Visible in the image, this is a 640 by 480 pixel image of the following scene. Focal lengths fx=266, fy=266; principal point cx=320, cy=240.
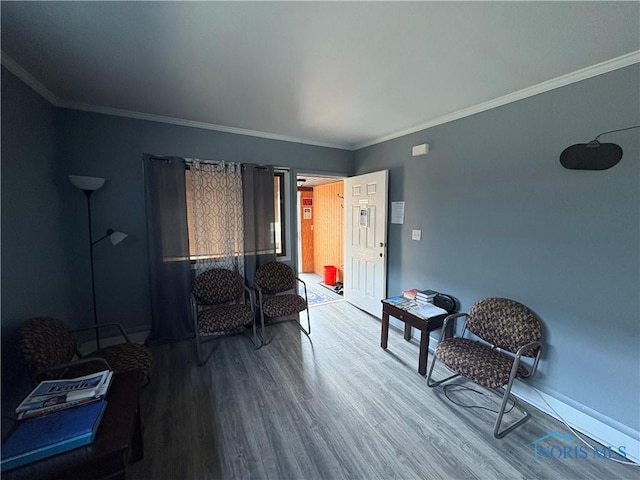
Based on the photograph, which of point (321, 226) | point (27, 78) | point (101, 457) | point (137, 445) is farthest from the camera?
point (321, 226)

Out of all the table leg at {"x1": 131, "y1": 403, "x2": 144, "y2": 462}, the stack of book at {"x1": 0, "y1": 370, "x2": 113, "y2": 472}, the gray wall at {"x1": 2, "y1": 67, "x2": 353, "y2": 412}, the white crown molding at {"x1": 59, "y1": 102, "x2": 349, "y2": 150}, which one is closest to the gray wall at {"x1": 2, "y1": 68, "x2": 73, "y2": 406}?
the gray wall at {"x1": 2, "y1": 67, "x2": 353, "y2": 412}

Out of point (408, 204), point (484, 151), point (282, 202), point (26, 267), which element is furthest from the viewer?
point (282, 202)

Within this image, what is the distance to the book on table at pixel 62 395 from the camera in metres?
1.25

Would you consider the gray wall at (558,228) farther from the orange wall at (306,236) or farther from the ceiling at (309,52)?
the orange wall at (306,236)

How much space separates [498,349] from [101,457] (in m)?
2.67

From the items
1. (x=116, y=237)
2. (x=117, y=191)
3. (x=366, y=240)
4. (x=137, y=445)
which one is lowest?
(x=137, y=445)

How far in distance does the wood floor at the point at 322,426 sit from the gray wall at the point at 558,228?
1.61 ft

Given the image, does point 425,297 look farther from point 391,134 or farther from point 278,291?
point 391,134

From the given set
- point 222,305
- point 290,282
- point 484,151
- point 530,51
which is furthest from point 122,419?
point 484,151

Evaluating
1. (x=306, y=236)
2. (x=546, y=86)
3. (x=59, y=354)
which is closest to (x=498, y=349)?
(x=546, y=86)

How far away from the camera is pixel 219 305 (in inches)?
118

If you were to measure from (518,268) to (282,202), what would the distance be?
8.83ft

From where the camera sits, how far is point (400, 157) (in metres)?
3.27

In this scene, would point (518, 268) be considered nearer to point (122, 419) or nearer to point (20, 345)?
point (122, 419)
